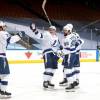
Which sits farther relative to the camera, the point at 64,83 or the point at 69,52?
the point at 64,83

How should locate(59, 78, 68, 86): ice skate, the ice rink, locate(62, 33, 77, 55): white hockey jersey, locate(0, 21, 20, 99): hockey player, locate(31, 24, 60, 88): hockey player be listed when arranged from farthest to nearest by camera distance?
locate(59, 78, 68, 86): ice skate, locate(31, 24, 60, 88): hockey player, locate(62, 33, 77, 55): white hockey jersey, the ice rink, locate(0, 21, 20, 99): hockey player

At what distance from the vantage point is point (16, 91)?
633 cm

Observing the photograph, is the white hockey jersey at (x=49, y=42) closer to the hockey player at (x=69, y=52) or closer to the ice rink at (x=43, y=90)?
the hockey player at (x=69, y=52)

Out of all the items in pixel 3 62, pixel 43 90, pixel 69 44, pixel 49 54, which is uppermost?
pixel 69 44

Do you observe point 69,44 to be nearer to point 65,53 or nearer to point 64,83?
point 65,53

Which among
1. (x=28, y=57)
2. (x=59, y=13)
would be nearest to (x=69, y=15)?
(x=59, y=13)

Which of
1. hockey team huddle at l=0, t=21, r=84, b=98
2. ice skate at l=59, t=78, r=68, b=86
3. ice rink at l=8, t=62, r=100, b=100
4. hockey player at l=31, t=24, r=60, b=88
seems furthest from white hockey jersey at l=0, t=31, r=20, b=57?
ice skate at l=59, t=78, r=68, b=86

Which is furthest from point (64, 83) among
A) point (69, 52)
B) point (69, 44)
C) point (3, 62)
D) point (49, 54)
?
point (3, 62)

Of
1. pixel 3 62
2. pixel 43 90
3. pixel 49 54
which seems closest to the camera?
pixel 3 62

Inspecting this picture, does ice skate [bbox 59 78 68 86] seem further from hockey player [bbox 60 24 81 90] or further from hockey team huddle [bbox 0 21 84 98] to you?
hockey player [bbox 60 24 81 90]

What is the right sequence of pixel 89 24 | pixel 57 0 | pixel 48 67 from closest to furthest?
pixel 48 67 < pixel 89 24 < pixel 57 0

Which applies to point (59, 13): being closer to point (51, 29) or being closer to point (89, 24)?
point (89, 24)

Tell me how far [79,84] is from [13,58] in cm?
563

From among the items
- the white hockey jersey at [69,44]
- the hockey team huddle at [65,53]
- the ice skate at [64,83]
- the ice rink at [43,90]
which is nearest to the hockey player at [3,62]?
the ice rink at [43,90]
